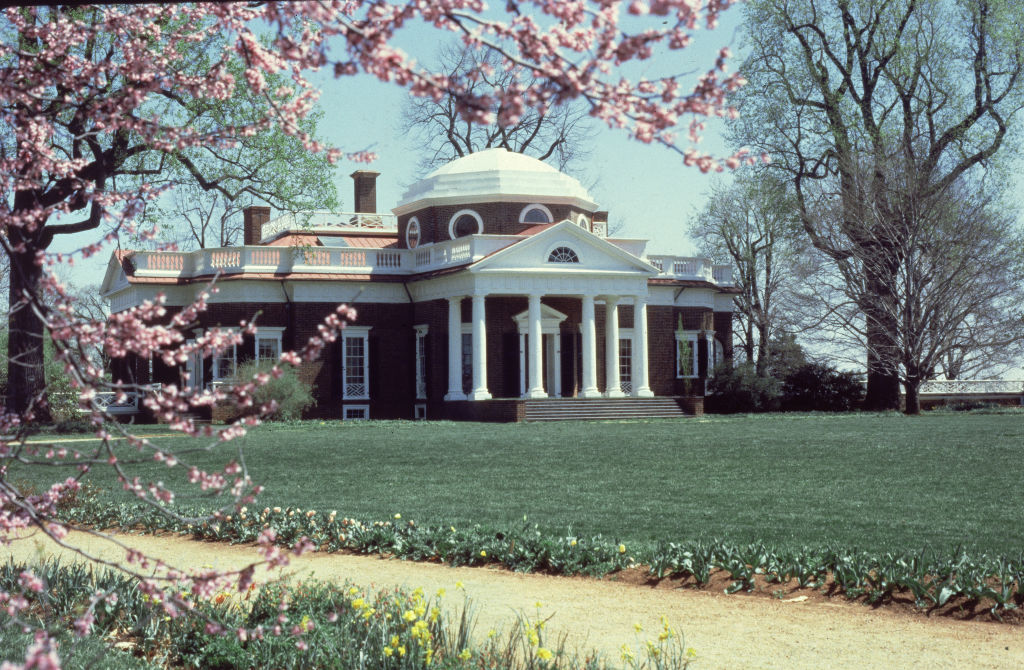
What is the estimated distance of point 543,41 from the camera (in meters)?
3.64

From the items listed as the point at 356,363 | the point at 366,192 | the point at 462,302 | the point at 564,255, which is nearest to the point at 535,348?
the point at 564,255

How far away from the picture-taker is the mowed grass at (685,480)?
11.5 metres

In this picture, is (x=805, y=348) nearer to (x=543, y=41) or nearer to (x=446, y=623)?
(x=446, y=623)

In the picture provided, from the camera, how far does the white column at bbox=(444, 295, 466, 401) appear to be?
124 ft

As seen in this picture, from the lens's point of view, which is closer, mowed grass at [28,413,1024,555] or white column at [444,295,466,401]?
mowed grass at [28,413,1024,555]

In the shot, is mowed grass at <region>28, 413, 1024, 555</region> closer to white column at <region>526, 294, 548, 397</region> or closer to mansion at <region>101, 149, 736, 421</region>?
white column at <region>526, 294, 548, 397</region>

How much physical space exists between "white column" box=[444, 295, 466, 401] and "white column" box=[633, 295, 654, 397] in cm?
607

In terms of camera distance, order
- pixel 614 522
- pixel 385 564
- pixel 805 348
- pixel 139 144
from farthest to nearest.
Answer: pixel 805 348 < pixel 139 144 < pixel 614 522 < pixel 385 564

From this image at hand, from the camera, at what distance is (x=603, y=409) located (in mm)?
35875

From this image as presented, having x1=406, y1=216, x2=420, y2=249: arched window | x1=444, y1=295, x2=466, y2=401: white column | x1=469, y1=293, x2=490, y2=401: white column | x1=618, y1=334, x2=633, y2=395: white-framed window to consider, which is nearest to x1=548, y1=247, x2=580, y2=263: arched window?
x1=469, y1=293, x2=490, y2=401: white column

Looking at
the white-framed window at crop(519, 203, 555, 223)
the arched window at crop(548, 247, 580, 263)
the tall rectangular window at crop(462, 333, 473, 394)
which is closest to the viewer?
the arched window at crop(548, 247, 580, 263)

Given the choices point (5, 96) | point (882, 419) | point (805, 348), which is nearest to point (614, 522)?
point (5, 96)

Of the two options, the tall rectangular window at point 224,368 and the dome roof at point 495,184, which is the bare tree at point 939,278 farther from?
the tall rectangular window at point 224,368

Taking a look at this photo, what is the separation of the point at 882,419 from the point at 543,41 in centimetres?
3059
